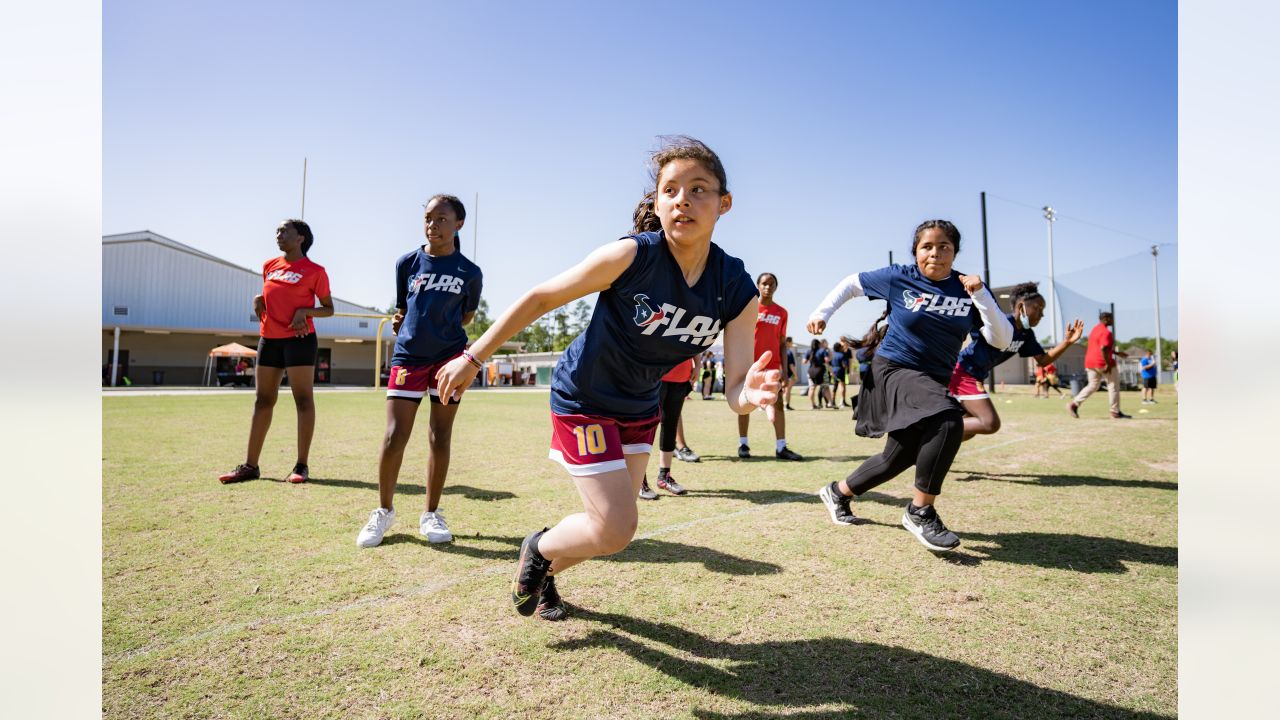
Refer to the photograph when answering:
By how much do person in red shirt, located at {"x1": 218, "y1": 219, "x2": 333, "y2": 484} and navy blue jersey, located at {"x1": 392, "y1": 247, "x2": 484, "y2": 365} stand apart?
6.91ft

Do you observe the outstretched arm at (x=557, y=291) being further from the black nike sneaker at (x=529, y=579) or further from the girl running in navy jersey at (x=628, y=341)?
the black nike sneaker at (x=529, y=579)

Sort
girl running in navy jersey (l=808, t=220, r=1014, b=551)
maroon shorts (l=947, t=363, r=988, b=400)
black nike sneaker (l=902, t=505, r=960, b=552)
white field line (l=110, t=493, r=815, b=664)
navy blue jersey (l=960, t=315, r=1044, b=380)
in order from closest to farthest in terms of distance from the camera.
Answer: white field line (l=110, t=493, r=815, b=664)
black nike sneaker (l=902, t=505, r=960, b=552)
girl running in navy jersey (l=808, t=220, r=1014, b=551)
maroon shorts (l=947, t=363, r=988, b=400)
navy blue jersey (l=960, t=315, r=1044, b=380)

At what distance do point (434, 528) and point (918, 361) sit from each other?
3.53m

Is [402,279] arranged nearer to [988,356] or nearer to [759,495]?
[759,495]

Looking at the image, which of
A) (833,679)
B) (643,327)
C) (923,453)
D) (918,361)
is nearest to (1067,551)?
(923,453)

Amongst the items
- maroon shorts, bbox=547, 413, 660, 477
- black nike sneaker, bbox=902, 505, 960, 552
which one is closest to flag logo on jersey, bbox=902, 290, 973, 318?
black nike sneaker, bbox=902, 505, 960, 552

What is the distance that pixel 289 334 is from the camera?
19.9 feet

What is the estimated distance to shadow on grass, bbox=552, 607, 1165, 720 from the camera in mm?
2168

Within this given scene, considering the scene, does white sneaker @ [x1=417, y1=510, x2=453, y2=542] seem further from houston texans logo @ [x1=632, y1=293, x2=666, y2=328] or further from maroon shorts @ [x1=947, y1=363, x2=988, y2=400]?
maroon shorts @ [x1=947, y1=363, x2=988, y2=400]

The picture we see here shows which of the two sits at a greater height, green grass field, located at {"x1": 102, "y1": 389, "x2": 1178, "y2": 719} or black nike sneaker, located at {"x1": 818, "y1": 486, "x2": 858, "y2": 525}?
black nike sneaker, located at {"x1": 818, "y1": 486, "x2": 858, "y2": 525}

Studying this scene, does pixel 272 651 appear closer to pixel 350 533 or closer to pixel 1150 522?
pixel 350 533

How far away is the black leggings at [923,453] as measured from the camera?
13.5 ft

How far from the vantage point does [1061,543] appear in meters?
4.23

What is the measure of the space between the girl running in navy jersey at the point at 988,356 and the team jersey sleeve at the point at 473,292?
398cm
